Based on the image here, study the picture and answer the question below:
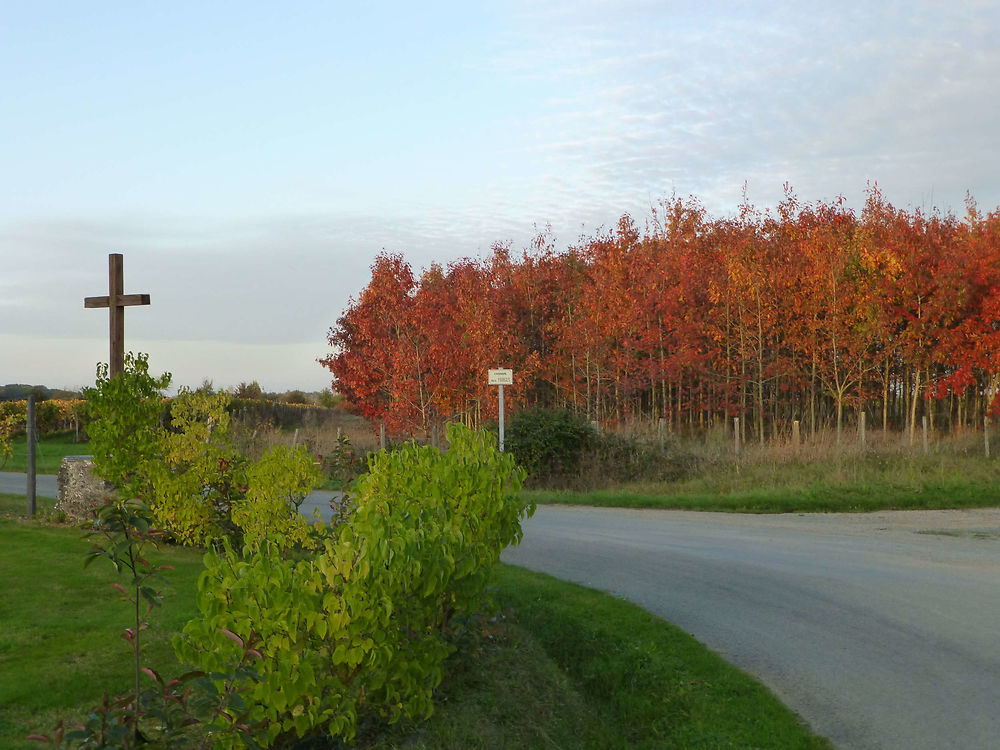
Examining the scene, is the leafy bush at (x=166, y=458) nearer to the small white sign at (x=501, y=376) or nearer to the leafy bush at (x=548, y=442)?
the small white sign at (x=501, y=376)

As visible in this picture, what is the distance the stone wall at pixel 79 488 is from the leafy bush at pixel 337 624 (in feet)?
34.1

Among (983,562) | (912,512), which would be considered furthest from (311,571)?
(912,512)

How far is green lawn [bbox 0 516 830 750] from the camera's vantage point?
16.6 feet

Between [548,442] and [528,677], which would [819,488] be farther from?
[528,677]

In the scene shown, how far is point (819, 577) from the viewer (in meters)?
10.0

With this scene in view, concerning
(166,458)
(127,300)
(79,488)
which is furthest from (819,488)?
(79,488)

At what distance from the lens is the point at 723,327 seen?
3297 centimetres

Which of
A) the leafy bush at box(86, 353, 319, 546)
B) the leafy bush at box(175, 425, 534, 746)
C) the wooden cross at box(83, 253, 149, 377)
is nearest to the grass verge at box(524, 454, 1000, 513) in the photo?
the leafy bush at box(86, 353, 319, 546)

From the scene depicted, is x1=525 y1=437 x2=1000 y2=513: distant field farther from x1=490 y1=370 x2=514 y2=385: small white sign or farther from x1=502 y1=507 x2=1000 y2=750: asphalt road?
x1=490 y1=370 x2=514 y2=385: small white sign

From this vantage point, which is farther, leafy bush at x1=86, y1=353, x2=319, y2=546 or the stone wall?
the stone wall

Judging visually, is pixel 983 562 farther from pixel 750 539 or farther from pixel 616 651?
pixel 616 651

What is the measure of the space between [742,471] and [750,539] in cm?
776

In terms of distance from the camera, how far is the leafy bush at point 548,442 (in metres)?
21.3

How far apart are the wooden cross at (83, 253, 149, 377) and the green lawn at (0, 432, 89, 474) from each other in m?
11.7
